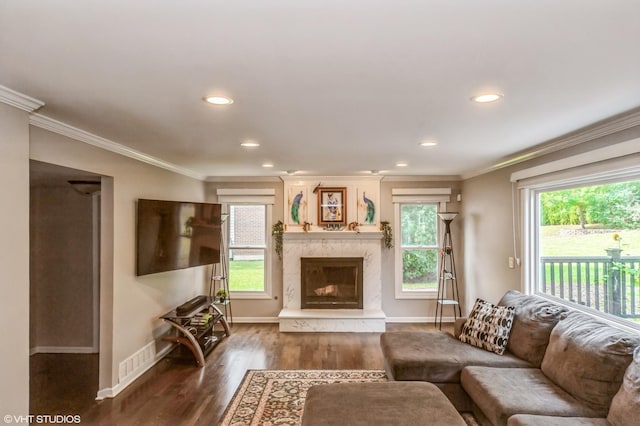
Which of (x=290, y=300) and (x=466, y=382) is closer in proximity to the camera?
(x=466, y=382)

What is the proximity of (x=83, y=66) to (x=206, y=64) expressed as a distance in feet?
1.98

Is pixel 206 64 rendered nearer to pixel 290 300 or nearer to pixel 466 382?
pixel 466 382

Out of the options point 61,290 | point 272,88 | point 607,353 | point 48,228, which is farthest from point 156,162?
point 607,353

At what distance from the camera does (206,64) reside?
1.69m

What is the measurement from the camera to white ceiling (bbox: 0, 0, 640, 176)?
4.20 ft

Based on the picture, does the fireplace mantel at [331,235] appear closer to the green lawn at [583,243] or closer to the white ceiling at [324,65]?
the green lawn at [583,243]

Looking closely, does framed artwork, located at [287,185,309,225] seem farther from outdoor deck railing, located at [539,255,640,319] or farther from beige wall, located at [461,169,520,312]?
outdoor deck railing, located at [539,255,640,319]

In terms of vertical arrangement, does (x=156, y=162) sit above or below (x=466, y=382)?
above

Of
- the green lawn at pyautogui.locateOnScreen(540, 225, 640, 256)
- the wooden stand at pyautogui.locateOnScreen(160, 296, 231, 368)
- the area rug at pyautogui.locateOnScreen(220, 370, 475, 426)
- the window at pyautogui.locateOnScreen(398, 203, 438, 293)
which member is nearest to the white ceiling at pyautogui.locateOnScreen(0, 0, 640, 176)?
the green lawn at pyautogui.locateOnScreen(540, 225, 640, 256)

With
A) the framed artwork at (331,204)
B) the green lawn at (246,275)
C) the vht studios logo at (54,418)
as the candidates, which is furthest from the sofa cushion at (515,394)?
the green lawn at (246,275)

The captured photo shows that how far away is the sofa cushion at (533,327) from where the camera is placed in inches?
116

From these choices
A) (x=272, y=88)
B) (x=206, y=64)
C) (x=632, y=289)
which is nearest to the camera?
(x=206, y=64)

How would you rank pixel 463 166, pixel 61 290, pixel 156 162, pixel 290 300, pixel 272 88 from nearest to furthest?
pixel 272 88, pixel 156 162, pixel 61 290, pixel 463 166, pixel 290 300

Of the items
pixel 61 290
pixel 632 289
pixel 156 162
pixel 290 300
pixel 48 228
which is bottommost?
pixel 290 300
